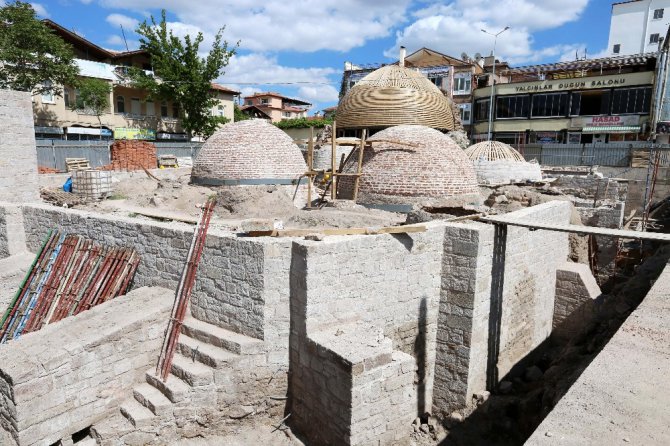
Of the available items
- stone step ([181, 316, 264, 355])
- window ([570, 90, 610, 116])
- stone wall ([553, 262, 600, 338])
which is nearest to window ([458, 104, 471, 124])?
window ([570, 90, 610, 116])

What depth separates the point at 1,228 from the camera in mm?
9844

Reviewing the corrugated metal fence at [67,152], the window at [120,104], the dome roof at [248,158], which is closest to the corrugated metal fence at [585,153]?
the dome roof at [248,158]

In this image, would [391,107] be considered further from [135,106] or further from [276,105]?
[276,105]

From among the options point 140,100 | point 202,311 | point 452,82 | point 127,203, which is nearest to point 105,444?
point 202,311

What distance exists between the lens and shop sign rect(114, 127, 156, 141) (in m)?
28.5

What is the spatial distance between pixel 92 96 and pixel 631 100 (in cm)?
3297

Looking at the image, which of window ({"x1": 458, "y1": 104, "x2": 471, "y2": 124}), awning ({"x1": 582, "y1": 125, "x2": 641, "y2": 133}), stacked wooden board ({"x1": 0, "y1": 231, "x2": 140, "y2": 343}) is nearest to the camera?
stacked wooden board ({"x1": 0, "y1": 231, "x2": 140, "y2": 343})

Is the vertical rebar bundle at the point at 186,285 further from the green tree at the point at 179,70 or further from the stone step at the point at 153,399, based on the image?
the green tree at the point at 179,70

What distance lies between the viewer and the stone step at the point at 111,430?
227 inches

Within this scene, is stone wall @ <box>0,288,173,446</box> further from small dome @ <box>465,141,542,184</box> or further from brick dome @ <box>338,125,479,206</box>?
small dome @ <box>465,141,542,184</box>

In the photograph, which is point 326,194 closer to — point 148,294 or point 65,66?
point 148,294

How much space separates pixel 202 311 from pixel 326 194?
708 centimetres

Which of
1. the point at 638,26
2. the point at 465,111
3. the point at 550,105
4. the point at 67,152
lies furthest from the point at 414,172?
the point at 638,26

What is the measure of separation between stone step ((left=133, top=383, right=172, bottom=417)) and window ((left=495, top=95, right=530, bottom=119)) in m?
32.3
